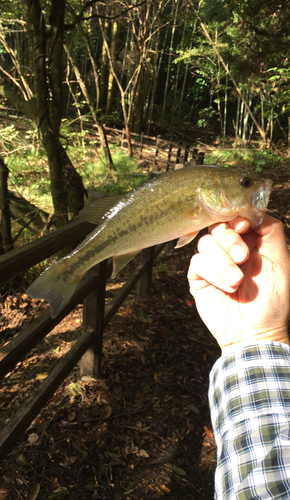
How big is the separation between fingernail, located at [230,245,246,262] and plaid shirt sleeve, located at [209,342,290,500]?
374mm

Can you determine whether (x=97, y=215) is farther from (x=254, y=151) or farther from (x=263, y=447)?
(x=254, y=151)

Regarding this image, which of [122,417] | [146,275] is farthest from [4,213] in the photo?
[122,417]

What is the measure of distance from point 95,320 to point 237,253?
7.32 ft

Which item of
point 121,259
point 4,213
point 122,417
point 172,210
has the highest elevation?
point 172,210

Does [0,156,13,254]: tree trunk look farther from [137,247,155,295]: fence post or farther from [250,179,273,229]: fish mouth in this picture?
[250,179,273,229]: fish mouth

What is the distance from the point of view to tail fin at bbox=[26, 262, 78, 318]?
4.88 ft

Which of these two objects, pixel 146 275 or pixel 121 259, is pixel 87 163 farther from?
pixel 121 259

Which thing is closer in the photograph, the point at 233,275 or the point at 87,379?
the point at 233,275

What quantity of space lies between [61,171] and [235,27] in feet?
50.9

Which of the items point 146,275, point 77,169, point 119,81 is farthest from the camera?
point 119,81

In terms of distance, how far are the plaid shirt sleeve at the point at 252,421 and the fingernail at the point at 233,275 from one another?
0.97ft

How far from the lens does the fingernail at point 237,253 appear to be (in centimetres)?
139

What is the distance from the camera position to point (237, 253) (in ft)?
4.59

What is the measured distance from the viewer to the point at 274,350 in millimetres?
1411
